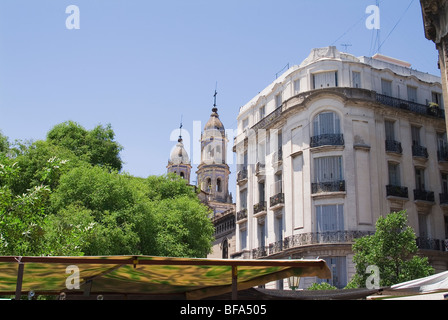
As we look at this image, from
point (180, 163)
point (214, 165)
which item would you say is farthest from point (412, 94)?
point (180, 163)

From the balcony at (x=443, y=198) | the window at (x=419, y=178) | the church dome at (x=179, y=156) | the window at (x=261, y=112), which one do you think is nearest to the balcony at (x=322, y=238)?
the window at (x=419, y=178)

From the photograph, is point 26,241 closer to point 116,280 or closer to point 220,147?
point 116,280

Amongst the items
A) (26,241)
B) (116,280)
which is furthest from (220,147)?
(116,280)

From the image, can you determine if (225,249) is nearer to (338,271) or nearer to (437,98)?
(338,271)

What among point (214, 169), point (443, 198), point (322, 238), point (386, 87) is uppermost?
point (214, 169)

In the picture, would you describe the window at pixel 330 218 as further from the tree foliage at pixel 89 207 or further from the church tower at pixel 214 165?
the church tower at pixel 214 165

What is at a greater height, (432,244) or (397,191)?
(397,191)

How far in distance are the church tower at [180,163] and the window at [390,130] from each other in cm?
5665

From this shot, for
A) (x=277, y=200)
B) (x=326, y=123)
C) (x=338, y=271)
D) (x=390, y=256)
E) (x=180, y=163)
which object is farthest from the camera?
(x=180, y=163)

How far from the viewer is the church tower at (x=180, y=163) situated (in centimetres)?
8794

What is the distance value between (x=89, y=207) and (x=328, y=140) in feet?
46.4

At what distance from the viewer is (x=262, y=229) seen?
118 feet

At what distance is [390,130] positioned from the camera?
109ft
